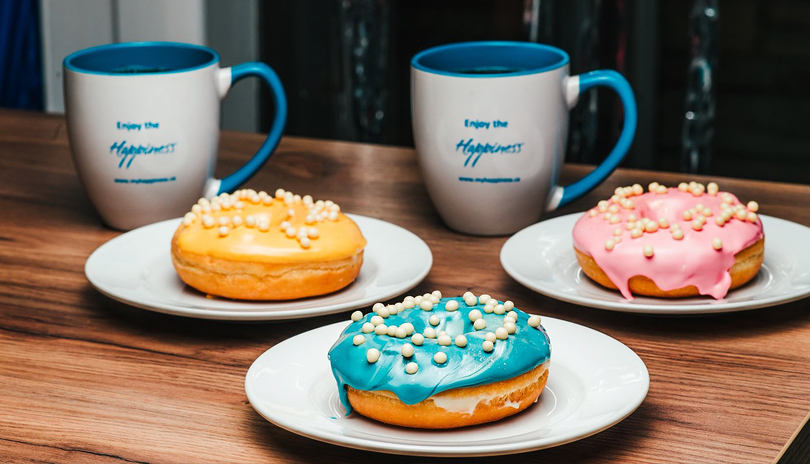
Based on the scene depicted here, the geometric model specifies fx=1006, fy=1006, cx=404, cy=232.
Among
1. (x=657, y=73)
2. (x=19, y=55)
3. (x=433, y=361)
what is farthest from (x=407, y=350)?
(x=19, y=55)

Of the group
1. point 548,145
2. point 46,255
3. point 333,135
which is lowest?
point 333,135

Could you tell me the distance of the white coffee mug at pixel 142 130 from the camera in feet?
3.13

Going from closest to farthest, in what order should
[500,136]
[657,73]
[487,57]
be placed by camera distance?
1. [500,136]
2. [487,57]
3. [657,73]

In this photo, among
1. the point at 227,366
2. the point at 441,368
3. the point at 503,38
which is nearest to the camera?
the point at 441,368

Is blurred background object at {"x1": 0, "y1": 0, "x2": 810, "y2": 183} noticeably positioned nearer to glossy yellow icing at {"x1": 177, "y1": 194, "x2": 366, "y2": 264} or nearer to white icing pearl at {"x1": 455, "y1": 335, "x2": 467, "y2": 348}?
glossy yellow icing at {"x1": 177, "y1": 194, "x2": 366, "y2": 264}

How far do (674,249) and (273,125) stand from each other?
465 millimetres

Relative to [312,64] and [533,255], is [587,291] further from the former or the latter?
[312,64]

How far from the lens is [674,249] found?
76 centimetres

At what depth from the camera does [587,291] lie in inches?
31.7

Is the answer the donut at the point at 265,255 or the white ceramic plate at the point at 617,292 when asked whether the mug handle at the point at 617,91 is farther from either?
the donut at the point at 265,255

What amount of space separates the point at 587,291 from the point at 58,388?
0.40 meters

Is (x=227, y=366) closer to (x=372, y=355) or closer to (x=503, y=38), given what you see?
(x=372, y=355)

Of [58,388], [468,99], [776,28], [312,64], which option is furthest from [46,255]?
[776,28]

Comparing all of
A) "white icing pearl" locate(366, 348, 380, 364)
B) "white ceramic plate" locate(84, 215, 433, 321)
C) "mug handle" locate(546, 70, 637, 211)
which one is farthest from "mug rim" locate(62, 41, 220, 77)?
"white icing pearl" locate(366, 348, 380, 364)
